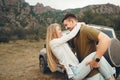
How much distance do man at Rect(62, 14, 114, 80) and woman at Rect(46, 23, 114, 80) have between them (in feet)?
0.23

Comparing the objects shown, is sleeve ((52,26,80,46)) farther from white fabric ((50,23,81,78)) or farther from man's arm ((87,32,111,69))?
man's arm ((87,32,111,69))

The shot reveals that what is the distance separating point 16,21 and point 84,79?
6066 cm

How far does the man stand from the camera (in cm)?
327

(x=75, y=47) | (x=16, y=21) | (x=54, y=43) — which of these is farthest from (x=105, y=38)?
(x=16, y=21)

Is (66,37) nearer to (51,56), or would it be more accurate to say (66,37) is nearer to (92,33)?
(51,56)

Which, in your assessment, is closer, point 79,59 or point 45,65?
point 79,59

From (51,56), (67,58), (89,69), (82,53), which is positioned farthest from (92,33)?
(51,56)

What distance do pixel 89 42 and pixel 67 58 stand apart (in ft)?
1.39

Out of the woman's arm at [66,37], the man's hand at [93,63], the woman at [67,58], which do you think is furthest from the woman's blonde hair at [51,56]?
the man's hand at [93,63]

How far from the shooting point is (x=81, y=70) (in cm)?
338

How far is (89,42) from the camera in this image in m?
3.41

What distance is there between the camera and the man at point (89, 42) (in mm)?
3270

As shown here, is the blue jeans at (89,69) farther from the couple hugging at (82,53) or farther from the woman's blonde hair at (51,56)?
the woman's blonde hair at (51,56)

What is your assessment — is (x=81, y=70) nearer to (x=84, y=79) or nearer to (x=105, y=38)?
(x=84, y=79)
